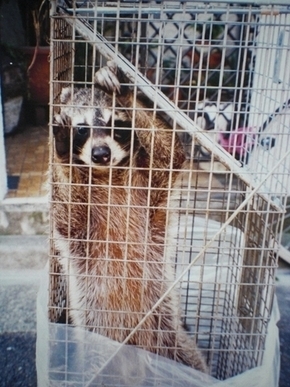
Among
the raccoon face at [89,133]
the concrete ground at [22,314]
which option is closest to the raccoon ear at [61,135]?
the raccoon face at [89,133]

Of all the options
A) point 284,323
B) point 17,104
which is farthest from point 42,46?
point 284,323

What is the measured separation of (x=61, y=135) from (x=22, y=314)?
3.84ft

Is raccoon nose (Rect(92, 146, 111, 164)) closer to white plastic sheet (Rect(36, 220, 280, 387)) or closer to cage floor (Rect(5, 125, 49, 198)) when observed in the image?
white plastic sheet (Rect(36, 220, 280, 387))

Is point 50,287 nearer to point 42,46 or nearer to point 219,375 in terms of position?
point 219,375

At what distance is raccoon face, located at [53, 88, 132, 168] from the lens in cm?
154

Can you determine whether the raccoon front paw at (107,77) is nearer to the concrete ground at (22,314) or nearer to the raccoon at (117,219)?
the raccoon at (117,219)

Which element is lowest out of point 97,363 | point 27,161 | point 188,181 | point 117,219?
point 97,363

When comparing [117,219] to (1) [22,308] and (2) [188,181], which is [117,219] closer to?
(2) [188,181]

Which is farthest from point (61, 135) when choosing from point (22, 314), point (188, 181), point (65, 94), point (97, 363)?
point (22, 314)

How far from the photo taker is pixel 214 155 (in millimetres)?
1433

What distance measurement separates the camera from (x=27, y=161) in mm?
3613

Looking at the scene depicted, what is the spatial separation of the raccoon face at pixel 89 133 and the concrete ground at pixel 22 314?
0.89m

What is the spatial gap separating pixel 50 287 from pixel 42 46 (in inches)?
137

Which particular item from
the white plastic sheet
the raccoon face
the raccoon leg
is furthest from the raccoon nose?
the white plastic sheet
